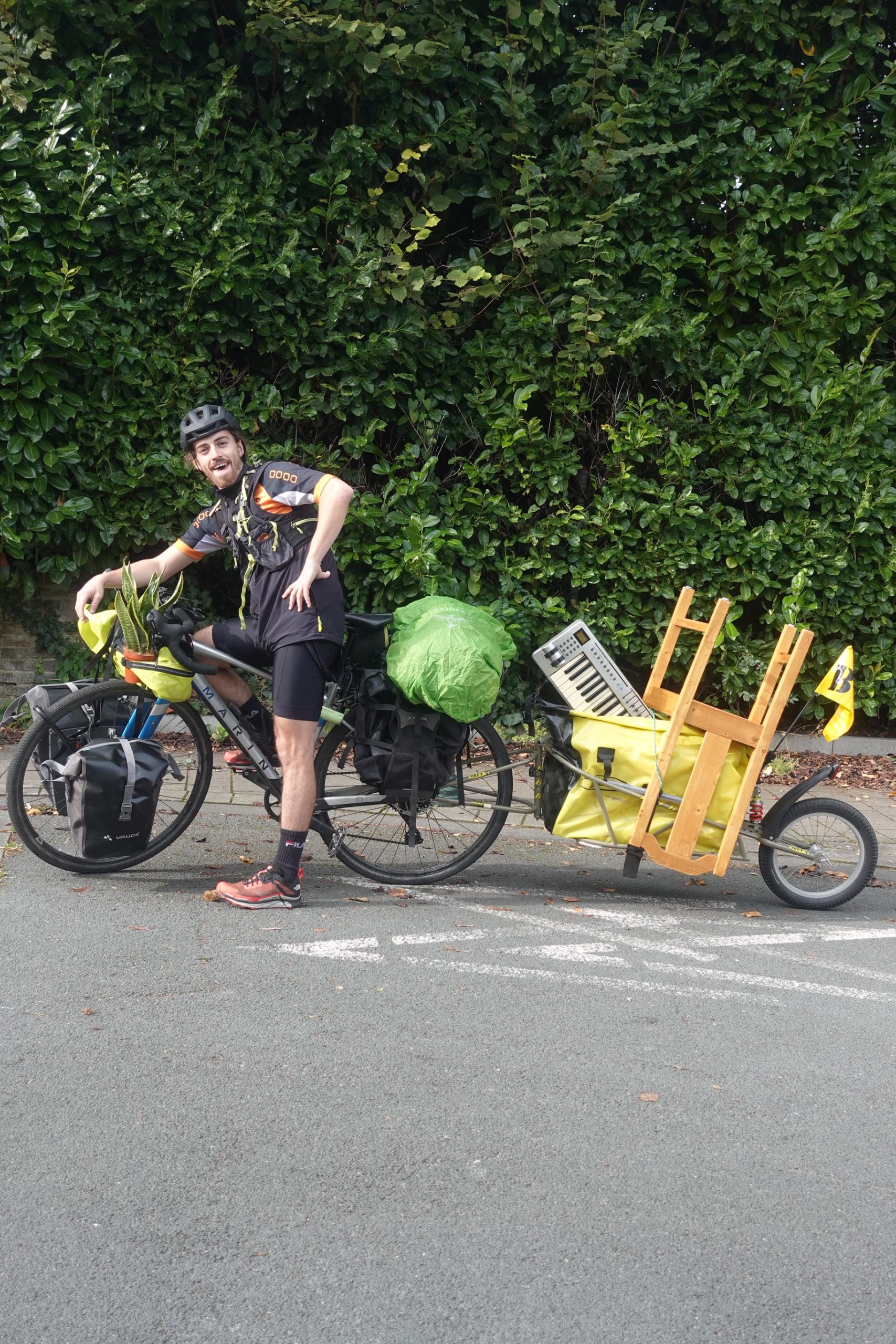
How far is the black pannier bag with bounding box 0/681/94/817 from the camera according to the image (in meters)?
4.97

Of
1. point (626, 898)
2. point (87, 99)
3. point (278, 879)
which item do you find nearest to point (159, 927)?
point (278, 879)

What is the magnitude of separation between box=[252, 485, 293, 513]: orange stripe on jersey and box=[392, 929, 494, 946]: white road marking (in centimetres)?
170

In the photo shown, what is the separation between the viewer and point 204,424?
4812 millimetres

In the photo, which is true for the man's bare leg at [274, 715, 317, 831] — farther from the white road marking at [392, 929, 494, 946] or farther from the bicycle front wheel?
the white road marking at [392, 929, 494, 946]

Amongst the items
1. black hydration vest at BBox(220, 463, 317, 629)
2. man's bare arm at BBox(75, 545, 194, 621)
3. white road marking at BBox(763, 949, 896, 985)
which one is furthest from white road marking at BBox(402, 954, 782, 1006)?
man's bare arm at BBox(75, 545, 194, 621)

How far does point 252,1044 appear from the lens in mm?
3605

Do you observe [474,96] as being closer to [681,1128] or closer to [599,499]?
[599,499]

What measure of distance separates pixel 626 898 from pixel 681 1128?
87.8 inches

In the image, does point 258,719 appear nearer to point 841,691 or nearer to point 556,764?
point 556,764

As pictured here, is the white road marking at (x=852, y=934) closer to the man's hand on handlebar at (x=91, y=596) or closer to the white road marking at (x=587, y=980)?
the white road marking at (x=587, y=980)

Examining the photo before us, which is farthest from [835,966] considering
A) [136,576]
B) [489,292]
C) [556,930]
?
[489,292]

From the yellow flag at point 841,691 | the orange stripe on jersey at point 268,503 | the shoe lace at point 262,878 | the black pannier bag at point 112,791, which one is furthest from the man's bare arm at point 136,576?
the yellow flag at point 841,691

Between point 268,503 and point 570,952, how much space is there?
6.82 feet

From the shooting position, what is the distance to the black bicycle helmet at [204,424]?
15.8 feet
